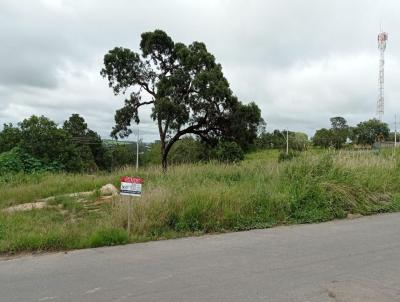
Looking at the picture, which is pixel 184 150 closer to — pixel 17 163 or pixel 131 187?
pixel 17 163

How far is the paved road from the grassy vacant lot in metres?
0.57

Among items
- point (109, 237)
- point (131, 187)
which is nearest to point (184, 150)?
point (131, 187)

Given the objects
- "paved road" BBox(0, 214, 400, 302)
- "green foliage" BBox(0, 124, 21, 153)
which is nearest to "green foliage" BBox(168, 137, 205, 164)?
"green foliage" BBox(0, 124, 21, 153)

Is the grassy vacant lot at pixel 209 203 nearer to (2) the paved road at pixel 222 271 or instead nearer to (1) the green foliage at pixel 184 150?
(2) the paved road at pixel 222 271

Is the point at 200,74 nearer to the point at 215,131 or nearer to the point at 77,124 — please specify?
the point at 215,131

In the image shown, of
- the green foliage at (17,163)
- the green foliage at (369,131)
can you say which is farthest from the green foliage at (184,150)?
the green foliage at (369,131)

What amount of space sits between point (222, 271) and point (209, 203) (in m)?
2.97

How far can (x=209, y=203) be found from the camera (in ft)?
26.7

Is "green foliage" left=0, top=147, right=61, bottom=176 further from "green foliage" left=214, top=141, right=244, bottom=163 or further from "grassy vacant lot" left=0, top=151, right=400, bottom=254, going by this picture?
"green foliage" left=214, top=141, right=244, bottom=163

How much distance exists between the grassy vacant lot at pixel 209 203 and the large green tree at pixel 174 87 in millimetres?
20282

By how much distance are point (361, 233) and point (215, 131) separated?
92.7 ft

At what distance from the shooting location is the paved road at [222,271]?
4.42 m

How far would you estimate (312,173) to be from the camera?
1044cm

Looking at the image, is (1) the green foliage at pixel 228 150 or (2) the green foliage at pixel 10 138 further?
(2) the green foliage at pixel 10 138
